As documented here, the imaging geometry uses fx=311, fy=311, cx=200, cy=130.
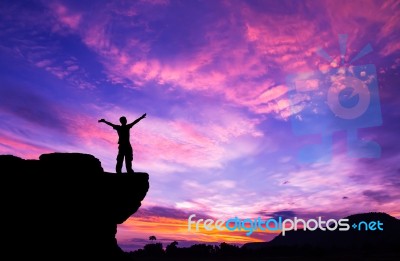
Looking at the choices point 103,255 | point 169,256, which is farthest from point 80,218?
point 169,256

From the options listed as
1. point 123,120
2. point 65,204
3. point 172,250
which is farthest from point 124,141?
point 172,250

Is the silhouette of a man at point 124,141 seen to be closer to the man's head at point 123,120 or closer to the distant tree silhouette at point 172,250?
the man's head at point 123,120

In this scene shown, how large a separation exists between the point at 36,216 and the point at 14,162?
2.53 meters

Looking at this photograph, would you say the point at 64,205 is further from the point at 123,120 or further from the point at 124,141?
the point at 123,120

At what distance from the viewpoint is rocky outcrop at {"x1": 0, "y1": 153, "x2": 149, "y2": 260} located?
1248 centimetres

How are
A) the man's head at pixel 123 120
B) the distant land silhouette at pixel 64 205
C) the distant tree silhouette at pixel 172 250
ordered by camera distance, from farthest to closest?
the distant tree silhouette at pixel 172 250 < the man's head at pixel 123 120 < the distant land silhouette at pixel 64 205

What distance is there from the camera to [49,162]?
1379 cm

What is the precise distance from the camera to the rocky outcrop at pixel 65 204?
1248 centimetres

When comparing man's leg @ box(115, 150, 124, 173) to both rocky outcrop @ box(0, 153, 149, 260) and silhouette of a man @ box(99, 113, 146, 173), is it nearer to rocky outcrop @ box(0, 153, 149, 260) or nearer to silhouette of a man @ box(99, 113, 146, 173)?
silhouette of a man @ box(99, 113, 146, 173)

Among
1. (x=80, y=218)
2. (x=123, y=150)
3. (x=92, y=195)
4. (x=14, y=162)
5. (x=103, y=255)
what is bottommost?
(x=103, y=255)

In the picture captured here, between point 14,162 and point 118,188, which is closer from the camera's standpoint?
point 14,162

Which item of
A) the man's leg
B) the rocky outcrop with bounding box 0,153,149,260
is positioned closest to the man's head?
the man's leg

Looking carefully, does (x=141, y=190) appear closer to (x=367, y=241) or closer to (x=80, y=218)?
(x=80, y=218)

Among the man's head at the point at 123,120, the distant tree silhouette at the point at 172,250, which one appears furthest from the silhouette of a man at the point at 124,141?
the distant tree silhouette at the point at 172,250
